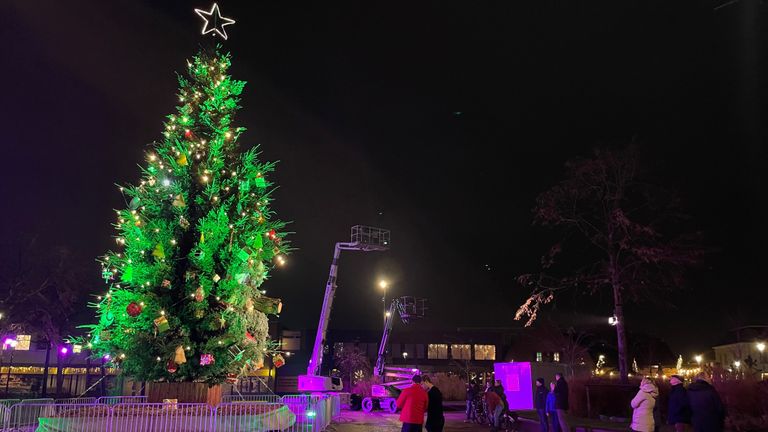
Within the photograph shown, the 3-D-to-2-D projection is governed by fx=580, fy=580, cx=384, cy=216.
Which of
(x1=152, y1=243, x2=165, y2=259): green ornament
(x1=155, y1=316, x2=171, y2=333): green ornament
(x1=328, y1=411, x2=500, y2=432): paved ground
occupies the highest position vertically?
(x1=152, y1=243, x2=165, y2=259): green ornament

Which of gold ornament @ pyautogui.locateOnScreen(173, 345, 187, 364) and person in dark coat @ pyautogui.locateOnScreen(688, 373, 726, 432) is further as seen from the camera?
gold ornament @ pyautogui.locateOnScreen(173, 345, 187, 364)

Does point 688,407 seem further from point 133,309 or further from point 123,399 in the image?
point 123,399

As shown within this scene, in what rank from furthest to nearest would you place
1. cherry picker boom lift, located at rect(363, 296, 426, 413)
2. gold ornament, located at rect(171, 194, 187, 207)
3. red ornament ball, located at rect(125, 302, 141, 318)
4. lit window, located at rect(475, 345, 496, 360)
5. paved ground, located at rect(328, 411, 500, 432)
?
lit window, located at rect(475, 345, 496, 360), cherry picker boom lift, located at rect(363, 296, 426, 413), paved ground, located at rect(328, 411, 500, 432), gold ornament, located at rect(171, 194, 187, 207), red ornament ball, located at rect(125, 302, 141, 318)

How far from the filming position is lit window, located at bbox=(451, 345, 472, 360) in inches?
2744

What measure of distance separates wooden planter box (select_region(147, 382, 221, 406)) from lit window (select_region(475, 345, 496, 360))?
6048 centimetres

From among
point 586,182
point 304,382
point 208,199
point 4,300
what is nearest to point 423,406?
A: point 208,199

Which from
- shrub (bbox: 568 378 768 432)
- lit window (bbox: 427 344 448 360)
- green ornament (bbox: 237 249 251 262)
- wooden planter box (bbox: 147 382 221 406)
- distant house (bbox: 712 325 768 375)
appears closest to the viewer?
wooden planter box (bbox: 147 382 221 406)

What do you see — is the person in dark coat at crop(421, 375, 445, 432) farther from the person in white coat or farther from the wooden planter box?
the wooden planter box

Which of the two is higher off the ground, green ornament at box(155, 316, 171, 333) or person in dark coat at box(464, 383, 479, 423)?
green ornament at box(155, 316, 171, 333)

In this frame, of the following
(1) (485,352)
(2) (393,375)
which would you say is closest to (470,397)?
(2) (393,375)

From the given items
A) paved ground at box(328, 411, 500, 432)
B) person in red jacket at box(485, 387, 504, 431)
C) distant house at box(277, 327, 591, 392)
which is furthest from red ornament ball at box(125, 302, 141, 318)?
distant house at box(277, 327, 591, 392)

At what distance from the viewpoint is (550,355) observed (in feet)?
223

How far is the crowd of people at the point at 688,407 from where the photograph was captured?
9703mm

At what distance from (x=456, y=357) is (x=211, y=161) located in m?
59.8
